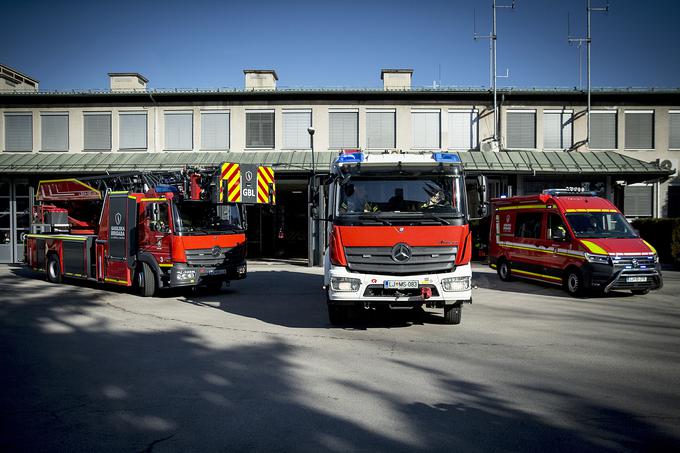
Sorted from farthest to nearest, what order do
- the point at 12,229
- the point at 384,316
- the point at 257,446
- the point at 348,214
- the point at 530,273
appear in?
the point at 12,229, the point at 530,273, the point at 384,316, the point at 348,214, the point at 257,446

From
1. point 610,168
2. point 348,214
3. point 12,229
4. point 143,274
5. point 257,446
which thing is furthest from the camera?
point 12,229

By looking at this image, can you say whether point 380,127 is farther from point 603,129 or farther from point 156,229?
point 156,229

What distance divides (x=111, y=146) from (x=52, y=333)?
20354 millimetres

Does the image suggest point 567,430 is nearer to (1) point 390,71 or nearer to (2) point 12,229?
(1) point 390,71

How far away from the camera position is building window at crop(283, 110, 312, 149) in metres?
27.4

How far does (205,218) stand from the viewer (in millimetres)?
14336

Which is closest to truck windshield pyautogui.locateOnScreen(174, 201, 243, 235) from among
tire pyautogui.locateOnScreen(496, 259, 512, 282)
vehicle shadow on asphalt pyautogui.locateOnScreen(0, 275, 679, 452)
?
vehicle shadow on asphalt pyautogui.locateOnScreen(0, 275, 679, 452)

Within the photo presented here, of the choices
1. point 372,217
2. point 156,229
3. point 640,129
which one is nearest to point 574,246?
point 372,217

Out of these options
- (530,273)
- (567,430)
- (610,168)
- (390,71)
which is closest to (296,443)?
(567,430)

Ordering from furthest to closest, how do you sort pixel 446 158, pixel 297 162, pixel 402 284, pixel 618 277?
pixel 297 162, pixel 618 277, pixel 446 158, pixel 402 284

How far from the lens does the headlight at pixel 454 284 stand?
9.09 meters

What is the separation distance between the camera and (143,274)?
14.4 m

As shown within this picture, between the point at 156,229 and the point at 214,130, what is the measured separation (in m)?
14.7

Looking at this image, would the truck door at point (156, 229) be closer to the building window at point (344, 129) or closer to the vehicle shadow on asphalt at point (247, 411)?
the vehicle shadow on asphalt at point (247, 411)
